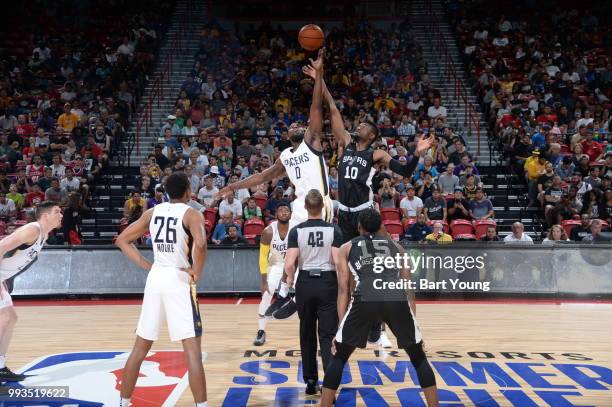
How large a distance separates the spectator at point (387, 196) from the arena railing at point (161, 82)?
755 cm

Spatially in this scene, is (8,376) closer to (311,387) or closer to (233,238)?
(311,387)

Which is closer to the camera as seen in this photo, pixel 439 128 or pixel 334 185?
pixel 334 185

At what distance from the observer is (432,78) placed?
81.4 ft

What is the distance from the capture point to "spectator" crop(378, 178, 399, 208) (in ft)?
54.6

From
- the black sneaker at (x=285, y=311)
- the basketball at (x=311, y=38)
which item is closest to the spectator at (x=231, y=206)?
the basketball at (x=311, y=38)

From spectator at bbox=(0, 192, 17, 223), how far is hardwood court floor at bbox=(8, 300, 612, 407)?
11.2ft

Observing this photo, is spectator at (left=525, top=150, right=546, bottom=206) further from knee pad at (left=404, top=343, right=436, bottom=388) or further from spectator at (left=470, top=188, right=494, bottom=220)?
knee pad at (left=404, top=343, right=436, bottom=388)

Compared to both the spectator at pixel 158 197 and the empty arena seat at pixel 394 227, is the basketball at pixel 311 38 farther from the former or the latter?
the spectator at pixel 158 197

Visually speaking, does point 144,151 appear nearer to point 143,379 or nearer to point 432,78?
point 432,78

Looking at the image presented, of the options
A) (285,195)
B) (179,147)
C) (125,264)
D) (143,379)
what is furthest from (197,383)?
(179,147)

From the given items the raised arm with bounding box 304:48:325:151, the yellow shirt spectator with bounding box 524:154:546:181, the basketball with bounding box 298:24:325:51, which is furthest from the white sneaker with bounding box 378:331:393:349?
the yellow shirt spectator with bounding box 524:154:546:181

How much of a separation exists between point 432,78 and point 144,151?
969 cm

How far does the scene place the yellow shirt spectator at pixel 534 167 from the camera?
17922 millimetres

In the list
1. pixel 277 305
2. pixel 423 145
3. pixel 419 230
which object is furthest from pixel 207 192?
pixel 423 145
